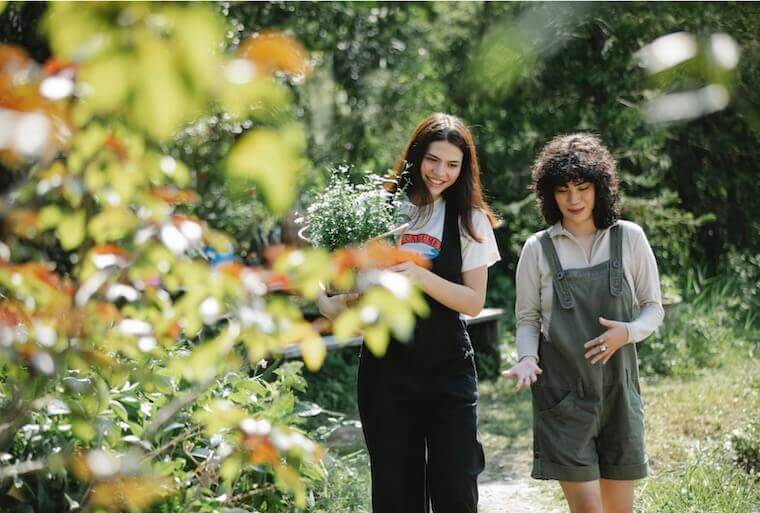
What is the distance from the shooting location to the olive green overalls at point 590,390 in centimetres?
330

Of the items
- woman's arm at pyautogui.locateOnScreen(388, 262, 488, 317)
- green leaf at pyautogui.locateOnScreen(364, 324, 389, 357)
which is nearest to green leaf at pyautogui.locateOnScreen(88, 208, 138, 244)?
green leaf at pyautogui.locateOnScreen(364, 324, 389, 357)

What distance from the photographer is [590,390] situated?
131 inches

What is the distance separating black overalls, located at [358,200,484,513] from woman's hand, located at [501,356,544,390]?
5.9 inches

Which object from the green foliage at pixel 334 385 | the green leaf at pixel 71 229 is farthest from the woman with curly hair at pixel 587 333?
the green foliage at pixel 334 385

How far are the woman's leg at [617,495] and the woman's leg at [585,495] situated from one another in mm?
72

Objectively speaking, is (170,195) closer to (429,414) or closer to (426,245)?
(426,245)

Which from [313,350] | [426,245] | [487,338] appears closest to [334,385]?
[487,338]

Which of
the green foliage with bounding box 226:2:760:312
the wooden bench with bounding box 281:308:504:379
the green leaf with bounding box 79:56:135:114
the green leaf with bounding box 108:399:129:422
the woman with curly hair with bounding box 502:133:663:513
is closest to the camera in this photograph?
the green leaf with bounding box 79:56:135:114

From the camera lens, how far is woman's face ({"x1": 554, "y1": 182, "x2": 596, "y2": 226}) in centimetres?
335

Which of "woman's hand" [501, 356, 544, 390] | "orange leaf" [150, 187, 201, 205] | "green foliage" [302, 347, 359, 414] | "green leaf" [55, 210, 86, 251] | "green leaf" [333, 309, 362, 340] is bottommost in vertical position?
"green foliage" [302, 347, 359, 414]

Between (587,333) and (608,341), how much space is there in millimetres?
127

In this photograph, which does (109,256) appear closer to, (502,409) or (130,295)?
(130,295)

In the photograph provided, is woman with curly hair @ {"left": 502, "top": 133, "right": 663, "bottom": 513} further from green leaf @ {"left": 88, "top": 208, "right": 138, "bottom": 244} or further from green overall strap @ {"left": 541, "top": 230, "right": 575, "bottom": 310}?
green leaf @ {"left": 88, "top": 208, "right": 138, "bottom": 244}

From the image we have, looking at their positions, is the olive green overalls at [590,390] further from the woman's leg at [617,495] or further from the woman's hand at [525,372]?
the woman's hand at [525,372]
